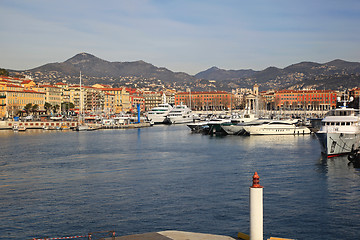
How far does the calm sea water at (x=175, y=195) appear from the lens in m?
16.6

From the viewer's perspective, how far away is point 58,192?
2258 cm

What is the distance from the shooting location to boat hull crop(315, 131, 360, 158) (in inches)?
1335

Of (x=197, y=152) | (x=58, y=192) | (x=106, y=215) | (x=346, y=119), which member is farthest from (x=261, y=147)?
(x=106, y=215)

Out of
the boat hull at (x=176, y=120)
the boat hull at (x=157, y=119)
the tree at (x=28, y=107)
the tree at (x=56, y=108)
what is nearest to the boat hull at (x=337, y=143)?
the boat hull at (x=176, y=120)

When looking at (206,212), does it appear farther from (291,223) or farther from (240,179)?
(240,179)

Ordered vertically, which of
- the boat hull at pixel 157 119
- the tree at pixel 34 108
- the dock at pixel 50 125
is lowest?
the dock at pixel 50 125

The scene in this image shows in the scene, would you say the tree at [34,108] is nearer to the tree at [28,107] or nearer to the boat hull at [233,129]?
the tree at [28,107]

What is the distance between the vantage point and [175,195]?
70.2 ft

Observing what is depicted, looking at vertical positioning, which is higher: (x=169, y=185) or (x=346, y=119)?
(x=346, y=119)

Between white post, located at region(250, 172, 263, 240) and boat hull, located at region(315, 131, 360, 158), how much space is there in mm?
24995

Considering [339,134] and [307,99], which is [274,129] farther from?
[307,99]

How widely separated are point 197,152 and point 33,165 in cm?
1442

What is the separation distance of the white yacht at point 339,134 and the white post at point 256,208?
24995 millimetres

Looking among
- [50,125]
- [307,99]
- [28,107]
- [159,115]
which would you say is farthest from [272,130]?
[307,99]
